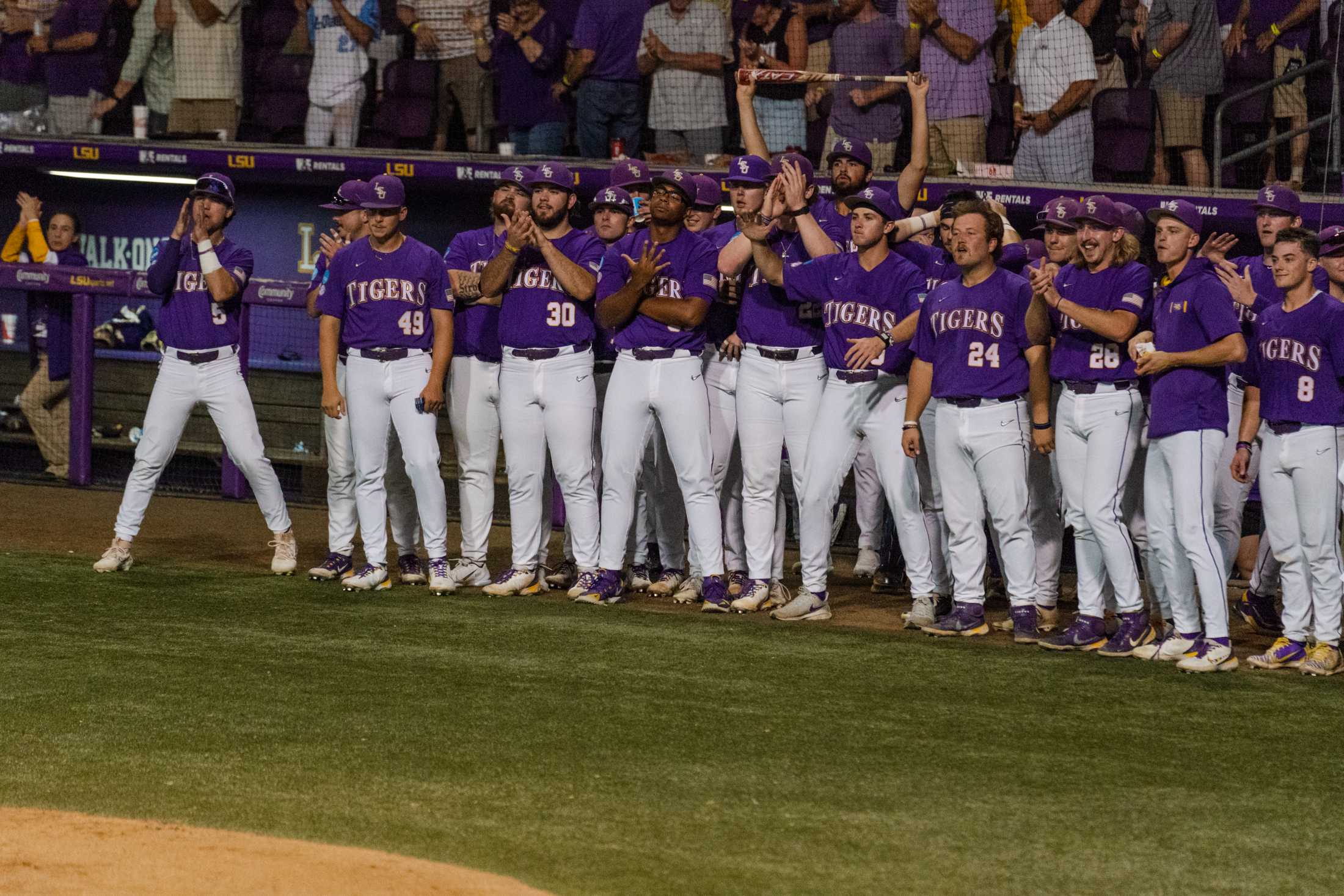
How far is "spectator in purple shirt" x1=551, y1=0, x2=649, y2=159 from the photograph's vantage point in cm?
1044

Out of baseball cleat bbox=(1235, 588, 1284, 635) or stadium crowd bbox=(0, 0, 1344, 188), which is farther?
stadium crowd bbox=(0, 0, 1344, 188)

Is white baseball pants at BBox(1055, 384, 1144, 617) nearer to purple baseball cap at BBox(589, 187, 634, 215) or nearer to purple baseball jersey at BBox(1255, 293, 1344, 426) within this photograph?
purple baseball jersey at BBox(1255, 293, 1344, 426)

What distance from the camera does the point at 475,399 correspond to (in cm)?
739

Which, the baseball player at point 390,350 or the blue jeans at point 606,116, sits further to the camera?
the blue jeans at point 606,116

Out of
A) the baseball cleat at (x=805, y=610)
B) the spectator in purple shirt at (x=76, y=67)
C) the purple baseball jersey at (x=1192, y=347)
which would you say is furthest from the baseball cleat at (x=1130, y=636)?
the spectator in purple shirt at (x=76, y=67)

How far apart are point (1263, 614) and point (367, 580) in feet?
12.5

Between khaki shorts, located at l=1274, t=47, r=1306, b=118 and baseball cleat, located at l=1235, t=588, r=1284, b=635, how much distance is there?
12.8 feet

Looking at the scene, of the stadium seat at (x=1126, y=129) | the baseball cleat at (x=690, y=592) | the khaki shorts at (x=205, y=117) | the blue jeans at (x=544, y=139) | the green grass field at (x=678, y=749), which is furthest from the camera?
the khaki shorts at (x=205, y=117)

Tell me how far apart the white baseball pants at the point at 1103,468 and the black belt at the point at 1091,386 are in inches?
0.5

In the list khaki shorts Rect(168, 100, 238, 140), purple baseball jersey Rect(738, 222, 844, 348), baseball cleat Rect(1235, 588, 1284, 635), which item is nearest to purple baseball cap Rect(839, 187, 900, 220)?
purple baseball jersey Rect(738, 222, 844, 348)

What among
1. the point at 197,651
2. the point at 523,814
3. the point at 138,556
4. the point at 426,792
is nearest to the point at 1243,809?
the point at 523,814

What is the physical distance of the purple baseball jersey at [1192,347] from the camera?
19.0 feet

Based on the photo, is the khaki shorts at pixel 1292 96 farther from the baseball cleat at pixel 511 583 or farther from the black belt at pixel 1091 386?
the baseball cleat at pixel 511 583

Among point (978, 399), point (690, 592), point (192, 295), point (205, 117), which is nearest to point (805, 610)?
point (690, 592)
